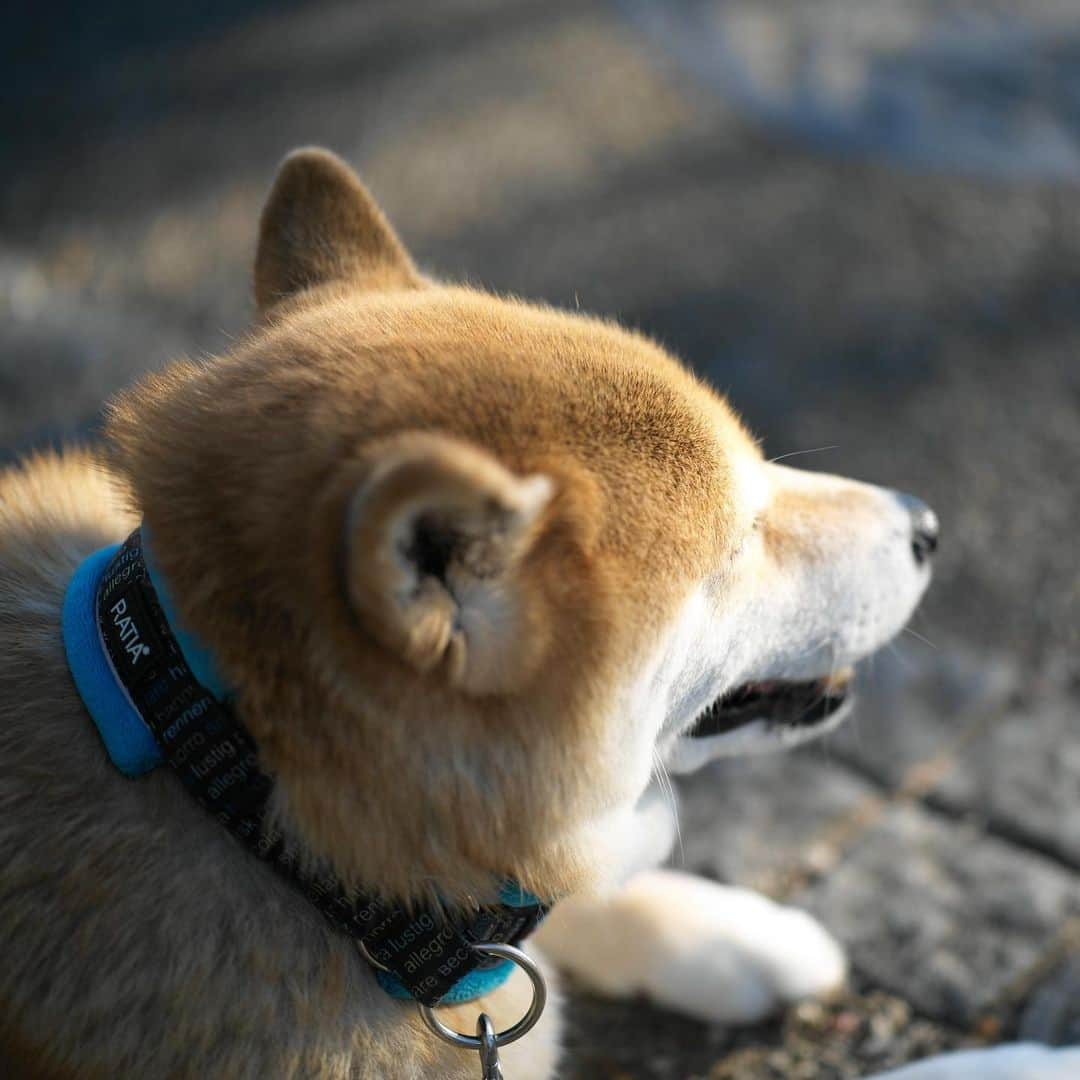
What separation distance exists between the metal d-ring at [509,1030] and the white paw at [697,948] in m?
0.52

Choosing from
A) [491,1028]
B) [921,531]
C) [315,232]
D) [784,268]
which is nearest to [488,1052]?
[491,1028]

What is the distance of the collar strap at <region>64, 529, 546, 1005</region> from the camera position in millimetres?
1449

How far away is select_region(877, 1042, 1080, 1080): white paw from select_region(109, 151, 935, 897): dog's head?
67cm

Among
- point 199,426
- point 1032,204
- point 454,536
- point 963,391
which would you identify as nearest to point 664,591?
point 454,536

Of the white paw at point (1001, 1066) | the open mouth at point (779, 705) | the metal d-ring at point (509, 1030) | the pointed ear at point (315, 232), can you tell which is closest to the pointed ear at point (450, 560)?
the metal d-ring at point (509, 1030)

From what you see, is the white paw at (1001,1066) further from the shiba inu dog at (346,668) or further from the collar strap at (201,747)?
the collar strap at (201,747)

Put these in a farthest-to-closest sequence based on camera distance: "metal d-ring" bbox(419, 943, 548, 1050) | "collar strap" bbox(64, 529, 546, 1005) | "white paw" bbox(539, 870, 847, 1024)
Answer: "white paw" bbox(539, 870, 847, 1024), "metal d-ring" bbox(419, 943, 548, 1050), "collar strap" bbox(64, 529, 546, 1005)

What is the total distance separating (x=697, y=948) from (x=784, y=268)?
10.1 ft

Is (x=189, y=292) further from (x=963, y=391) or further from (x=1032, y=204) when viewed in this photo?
(x=1032, y=204)

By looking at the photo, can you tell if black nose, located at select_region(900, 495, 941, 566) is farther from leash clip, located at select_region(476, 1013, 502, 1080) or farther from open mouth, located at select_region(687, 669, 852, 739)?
leash clip, located at select_region(476, 1013, 502, 1080)

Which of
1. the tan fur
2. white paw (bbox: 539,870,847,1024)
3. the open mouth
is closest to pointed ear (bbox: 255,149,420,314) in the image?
the tan fur

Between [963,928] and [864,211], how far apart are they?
3347 mm

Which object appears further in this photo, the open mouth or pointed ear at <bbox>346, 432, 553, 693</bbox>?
the open mouth

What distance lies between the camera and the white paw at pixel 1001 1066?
182 centimetres
